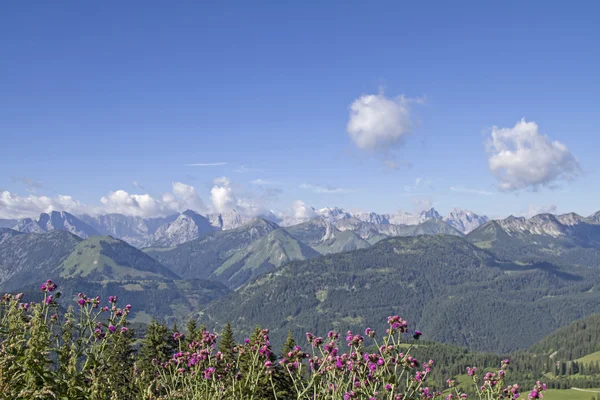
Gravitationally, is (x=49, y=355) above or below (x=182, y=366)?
above

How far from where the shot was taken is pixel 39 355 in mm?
7664

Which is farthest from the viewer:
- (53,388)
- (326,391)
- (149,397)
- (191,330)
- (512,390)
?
(191,330)

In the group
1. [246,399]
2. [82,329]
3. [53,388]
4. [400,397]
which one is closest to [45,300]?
[82,329]

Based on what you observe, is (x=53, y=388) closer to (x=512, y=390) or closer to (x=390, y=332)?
(x=390, y=332)

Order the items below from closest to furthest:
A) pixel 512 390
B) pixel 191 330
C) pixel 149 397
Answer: pixel 149 397, pixel 512 390, pixel 191 330

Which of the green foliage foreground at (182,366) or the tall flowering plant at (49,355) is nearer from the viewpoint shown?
the tall flowering plant at (49,355)

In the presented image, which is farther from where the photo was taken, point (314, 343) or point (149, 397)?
point (314, 343)

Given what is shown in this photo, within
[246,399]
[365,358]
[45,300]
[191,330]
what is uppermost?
[45,300]

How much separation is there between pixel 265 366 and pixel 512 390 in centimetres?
469

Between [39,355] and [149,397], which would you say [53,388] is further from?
[149,397]

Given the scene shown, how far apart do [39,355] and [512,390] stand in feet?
27.2

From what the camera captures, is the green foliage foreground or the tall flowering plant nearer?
the tall flowering plant

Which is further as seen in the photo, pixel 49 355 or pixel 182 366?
pixel 182 366

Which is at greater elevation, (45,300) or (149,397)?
(45,300)
